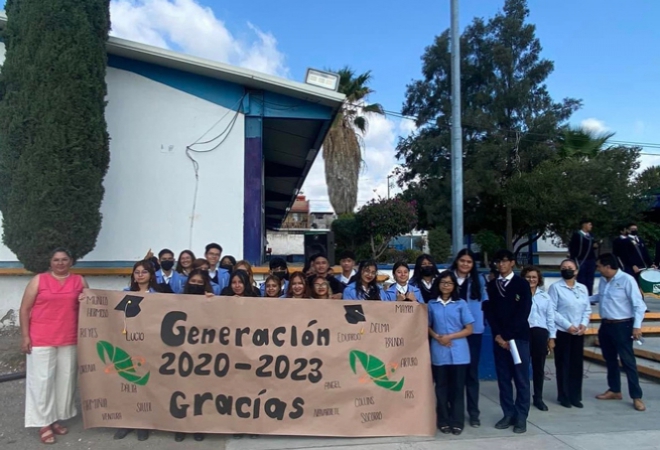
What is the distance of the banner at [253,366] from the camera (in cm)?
479

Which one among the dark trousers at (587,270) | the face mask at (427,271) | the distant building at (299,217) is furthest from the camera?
the distant building at (299,217)

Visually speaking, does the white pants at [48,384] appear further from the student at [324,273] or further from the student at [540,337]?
the student at [540,337]

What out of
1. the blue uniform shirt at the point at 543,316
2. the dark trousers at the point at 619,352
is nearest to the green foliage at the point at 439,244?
the dark trousers at the point at 619,352

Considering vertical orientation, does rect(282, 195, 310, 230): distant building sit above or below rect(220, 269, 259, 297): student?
above

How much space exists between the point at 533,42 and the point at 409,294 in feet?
73.3

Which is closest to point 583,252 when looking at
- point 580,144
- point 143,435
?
point 143,435

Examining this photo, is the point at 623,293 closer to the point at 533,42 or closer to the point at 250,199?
the point at 250,199

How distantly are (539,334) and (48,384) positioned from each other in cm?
484

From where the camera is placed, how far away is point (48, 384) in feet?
15.9

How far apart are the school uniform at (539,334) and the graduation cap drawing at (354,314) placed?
2.02m

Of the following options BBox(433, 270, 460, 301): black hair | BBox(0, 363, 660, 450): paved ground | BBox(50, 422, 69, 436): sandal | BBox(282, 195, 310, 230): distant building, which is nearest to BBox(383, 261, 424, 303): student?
BBox(433, 270, 460, 301): black hair

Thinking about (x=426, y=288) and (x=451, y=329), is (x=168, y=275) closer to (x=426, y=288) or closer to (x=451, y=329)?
(x=426, y=288)

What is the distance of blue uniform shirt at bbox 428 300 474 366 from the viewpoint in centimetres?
495

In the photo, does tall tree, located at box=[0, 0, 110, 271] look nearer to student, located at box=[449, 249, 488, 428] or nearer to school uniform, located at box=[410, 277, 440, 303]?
school uniform, located at box=[410, 277, 440, 303]
